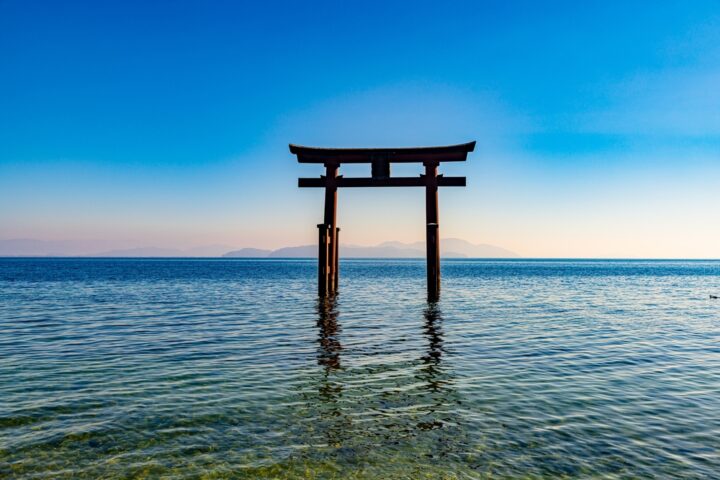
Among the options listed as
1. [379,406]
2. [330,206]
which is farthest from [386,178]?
[379,406]

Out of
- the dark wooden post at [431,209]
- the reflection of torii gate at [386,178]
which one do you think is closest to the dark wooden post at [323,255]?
the reflection of torii gate at [386,178]

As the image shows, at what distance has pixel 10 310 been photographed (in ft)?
67.3

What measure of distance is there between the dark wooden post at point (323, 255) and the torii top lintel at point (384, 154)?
274 centimetres

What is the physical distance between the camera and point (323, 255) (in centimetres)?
2006

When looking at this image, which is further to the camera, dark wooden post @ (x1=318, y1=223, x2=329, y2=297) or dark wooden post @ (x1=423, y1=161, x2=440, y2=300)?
dark wooden post @ (x1=318, y1=223, x2=329, y2=297)

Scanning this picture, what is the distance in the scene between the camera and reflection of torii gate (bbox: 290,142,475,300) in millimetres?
18906

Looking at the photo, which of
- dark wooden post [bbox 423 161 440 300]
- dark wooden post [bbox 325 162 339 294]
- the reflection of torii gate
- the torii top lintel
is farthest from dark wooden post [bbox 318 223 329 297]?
dark wooden post [bbox 423 161 440 300]

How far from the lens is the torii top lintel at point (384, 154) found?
1875 centimetres

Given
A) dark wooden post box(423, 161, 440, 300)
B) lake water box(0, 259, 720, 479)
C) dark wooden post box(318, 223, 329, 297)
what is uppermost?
dark wooden post box(423, 161, 440, 300)

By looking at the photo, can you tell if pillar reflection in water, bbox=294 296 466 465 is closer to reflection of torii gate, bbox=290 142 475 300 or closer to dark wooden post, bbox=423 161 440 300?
dark wooden post, bbox=423 161 440 300

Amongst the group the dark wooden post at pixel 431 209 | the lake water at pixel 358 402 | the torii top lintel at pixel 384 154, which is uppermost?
the torii top lintel at pixel 384 154

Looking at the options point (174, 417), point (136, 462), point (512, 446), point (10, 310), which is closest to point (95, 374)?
point (174, 417)

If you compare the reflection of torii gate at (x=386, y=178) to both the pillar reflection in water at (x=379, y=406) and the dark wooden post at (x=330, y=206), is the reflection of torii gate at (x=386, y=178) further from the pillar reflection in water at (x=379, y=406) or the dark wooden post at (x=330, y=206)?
the pillar reflection in water at (x=379, y=406)

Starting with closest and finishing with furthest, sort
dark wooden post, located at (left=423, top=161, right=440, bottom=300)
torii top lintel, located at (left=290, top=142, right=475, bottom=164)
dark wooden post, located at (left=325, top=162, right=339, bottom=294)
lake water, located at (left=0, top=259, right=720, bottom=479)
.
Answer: lake water, located at (left=0, top=259, right=720, bottom=479), torii top lintel, located at (left=290, top=142, right=475, bottom=164), dark wooden post, located at (left=423, top=161, right=440, bottom=300), dark wooden post, located at (left=325, top=162, right=339, bottom=294)
